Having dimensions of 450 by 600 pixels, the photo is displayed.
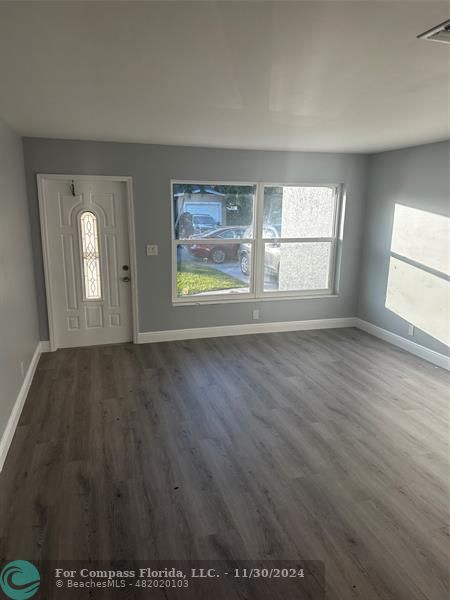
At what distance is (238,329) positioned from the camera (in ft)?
18.0

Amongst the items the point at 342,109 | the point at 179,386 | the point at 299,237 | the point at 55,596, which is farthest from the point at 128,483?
the point at 299,237

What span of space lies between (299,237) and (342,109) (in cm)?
270

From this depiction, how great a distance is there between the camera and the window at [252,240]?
5.05 m

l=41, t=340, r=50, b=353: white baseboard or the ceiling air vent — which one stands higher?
the ceiling air vent

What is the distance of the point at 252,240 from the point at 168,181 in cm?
135

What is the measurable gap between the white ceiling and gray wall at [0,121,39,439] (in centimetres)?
44

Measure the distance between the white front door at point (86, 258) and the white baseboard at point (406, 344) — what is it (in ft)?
11.1

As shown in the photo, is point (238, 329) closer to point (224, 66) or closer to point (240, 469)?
point (240, 469)

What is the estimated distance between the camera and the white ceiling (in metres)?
1.52

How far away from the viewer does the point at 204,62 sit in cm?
200

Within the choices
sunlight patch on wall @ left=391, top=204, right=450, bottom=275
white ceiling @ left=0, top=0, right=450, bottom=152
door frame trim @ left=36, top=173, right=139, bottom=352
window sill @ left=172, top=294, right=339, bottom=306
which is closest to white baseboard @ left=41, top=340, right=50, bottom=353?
door frame trim @ left=36, top=173, right=139, bottom=352

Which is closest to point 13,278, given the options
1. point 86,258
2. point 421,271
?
point 86,258

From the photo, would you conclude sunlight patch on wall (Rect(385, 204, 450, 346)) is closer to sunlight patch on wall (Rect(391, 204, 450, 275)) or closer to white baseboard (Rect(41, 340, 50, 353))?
sunlight patch on wall (Rect(391, 204, 450, 275))

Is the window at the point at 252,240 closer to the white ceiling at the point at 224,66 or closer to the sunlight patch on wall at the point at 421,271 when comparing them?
the sunlight patch on wall at the point at 421,271
